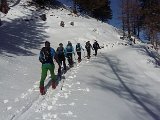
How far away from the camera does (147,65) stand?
1080 inches

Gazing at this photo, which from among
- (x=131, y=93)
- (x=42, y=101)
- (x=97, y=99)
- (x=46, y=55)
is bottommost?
(x=131, y=93)

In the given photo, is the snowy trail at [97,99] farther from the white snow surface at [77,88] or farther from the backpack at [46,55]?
the backpack at [46,55]

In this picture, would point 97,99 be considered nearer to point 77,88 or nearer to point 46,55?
point 77,88

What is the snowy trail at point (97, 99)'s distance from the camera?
11898mm

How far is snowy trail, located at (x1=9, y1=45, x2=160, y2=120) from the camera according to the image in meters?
11.9

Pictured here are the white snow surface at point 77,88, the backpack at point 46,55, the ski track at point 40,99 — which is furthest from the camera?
the backpack at point 46,55

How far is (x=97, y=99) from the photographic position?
47.0 feet

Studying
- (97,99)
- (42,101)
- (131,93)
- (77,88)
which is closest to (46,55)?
(77,88)

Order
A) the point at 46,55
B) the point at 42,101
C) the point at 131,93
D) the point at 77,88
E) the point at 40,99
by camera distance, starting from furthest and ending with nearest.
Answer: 1. the point at 131,93
2. the point at 77,88
3. the point at 46,55
4. the point at 40,99
5. the point at 42,101

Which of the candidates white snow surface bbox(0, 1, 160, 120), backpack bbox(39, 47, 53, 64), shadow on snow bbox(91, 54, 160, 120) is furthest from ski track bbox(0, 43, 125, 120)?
shadow on snow bbox(91, 54, 160, 120)

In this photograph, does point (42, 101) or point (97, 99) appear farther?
point (97, 99)

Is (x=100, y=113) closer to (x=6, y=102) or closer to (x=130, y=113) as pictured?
(x=130, y=113)

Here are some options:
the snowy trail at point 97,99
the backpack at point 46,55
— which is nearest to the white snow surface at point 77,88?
the snowy trail at point 97,99

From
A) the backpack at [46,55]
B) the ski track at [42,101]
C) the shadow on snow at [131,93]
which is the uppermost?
the backpack at [46,55]
